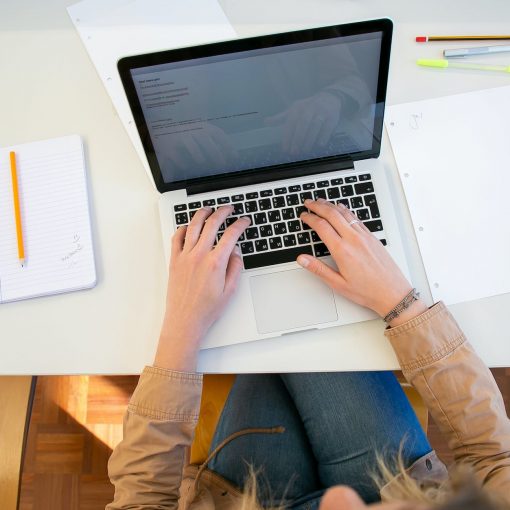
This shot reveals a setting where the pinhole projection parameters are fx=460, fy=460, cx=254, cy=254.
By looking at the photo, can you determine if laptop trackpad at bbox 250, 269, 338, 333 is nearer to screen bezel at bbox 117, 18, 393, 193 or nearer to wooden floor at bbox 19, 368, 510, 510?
screen bezel at bbox 117, 18, 393, 193

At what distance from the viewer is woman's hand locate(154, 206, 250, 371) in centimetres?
62

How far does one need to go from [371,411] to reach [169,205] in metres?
0.48

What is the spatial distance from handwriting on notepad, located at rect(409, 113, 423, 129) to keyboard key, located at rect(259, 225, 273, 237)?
0.93ft

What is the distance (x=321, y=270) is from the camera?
63cm

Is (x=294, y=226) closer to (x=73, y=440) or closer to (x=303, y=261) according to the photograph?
(x=303, y=261)

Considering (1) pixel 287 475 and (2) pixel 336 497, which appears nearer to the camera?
(2) pixel 336 497

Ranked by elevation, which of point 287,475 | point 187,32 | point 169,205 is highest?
point 187,32

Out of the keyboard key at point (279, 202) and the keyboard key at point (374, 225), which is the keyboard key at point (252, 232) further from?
the keyboard key at point (374, 225)

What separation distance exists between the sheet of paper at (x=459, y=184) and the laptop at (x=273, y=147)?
0.05 m

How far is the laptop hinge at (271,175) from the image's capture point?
0.68 m

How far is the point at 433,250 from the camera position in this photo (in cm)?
67

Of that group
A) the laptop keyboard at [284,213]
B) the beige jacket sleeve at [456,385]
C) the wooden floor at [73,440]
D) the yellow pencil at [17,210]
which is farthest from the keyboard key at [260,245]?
the wooden floor at [73,440]

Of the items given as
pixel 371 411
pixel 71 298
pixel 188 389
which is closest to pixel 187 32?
pixel 71 298

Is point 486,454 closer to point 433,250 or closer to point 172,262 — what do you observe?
point 433,250
